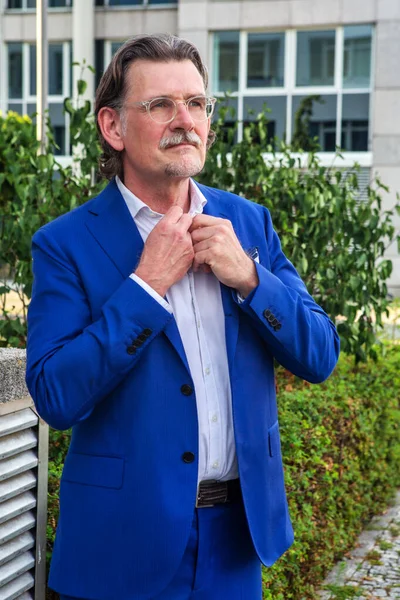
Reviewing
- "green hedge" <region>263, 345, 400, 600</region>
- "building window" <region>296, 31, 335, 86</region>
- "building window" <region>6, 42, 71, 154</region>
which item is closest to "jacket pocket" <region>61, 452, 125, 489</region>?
"green hedge" <region>263, 345, 400, 600</region>

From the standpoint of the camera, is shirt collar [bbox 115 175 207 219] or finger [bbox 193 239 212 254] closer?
finger [bbox 193 239 212 254]

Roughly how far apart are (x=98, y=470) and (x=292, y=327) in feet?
1.76

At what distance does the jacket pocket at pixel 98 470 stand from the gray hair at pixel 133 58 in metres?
0.70

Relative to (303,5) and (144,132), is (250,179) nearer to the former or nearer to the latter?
(144,132)

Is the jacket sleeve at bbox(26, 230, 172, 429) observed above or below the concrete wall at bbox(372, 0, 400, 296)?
below

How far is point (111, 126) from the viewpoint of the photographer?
7.43 feet

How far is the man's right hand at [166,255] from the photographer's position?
2045 millimetres

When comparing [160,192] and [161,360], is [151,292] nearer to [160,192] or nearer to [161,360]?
[161,360]

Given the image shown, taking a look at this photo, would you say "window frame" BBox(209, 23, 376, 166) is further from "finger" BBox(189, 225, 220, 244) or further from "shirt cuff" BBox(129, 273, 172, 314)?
"shirt cuff" BBox(129, 273, 172, 314)

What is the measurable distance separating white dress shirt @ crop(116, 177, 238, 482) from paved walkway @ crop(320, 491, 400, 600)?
2.79 m

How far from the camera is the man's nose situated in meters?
2.09

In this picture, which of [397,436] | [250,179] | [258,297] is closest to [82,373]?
[258,297]

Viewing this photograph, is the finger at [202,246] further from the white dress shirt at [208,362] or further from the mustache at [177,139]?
the mustache at [177,139]

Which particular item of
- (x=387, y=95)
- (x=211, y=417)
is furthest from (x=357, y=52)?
(x=211, y=417)
